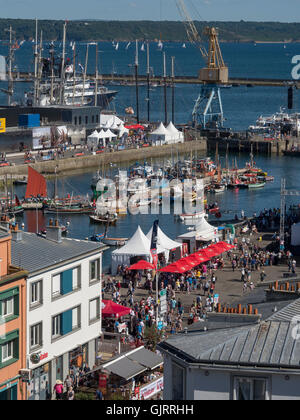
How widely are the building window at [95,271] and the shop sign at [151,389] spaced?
11.4ft

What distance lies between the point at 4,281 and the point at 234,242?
2031 cm

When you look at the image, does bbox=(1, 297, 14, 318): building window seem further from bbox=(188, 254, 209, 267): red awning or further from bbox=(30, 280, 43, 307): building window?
bbox=(188, 254, 209, 267): red awning

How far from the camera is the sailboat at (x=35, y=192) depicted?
49.3m

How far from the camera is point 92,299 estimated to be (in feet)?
71.2

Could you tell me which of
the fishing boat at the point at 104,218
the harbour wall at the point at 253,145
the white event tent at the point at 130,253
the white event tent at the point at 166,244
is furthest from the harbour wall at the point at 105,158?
the white event tent at the point at 130,253

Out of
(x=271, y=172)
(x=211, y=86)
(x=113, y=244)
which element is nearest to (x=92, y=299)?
(x=113, y=244)

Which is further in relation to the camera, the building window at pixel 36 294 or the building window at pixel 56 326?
the building window at pixel 56 326

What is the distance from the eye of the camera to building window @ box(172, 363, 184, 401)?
468 inches

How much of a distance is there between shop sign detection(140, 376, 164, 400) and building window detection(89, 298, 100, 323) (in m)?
3.09

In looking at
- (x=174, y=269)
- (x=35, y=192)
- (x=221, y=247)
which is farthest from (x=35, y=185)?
(x=174, y=269)

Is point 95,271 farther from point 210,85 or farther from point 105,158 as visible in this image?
point 210,85

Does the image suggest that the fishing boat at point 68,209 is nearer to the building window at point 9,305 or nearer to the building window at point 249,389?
the building window at point 9,305

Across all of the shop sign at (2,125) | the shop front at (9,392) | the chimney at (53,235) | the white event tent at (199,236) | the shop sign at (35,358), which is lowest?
the white event tent at (199,236)
